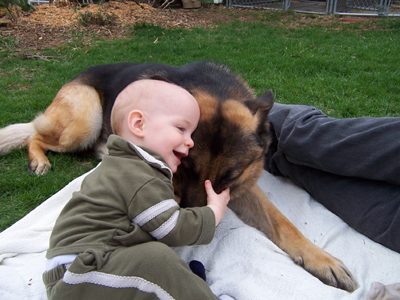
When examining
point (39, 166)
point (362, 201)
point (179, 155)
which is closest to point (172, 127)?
point (179, 155)

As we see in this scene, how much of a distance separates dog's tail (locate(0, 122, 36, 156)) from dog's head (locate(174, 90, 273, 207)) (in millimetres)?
2577

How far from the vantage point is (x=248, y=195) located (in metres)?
2.60

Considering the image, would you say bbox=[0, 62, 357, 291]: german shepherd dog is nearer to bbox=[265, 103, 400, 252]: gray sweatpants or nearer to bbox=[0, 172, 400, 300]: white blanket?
bbox=[0, 172, 400, 300]: white blanket

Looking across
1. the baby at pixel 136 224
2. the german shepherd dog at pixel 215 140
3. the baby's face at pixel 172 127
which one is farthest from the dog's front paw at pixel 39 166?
the baby's face at pixel 172 127

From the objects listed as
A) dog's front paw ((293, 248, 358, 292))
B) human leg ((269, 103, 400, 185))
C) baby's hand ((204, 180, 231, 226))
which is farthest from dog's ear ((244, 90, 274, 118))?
dog's front paw ((293, 248, 358, 292))

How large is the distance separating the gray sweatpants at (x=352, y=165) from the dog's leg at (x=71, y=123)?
228 centimetres

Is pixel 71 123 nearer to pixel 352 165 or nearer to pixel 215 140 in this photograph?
pixel 215 140

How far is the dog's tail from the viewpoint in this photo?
3516mm

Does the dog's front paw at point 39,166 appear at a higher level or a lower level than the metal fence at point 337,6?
lower

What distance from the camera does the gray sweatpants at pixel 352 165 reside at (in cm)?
218

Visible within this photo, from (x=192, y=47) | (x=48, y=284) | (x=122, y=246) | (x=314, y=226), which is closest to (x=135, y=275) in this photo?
(x=122, y=246)

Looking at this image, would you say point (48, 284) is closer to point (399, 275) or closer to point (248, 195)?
point (248, 195)

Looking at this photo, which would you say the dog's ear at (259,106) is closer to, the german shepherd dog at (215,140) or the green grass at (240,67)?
the german shepherd dog at (215,140)

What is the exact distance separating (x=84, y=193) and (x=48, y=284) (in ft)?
1.56
